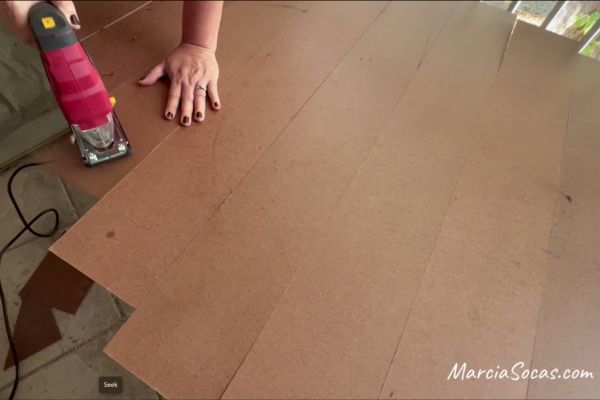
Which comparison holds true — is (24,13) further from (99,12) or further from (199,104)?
(99,12)

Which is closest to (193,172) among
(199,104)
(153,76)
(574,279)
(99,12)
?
(199,104)

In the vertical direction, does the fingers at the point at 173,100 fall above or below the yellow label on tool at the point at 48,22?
below

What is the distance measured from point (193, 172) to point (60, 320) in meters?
0.41

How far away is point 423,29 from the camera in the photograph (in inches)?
52.9

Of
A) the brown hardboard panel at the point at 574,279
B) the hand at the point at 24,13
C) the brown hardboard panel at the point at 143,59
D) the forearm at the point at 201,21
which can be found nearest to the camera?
the hand at the point at 24,13

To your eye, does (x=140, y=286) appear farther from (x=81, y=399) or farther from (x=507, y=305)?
(x=507, y=305)

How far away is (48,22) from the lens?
65cm

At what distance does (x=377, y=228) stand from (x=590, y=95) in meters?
0.87

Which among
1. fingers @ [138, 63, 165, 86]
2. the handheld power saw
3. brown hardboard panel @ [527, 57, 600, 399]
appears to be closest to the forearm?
fingers @ [138, 63, 165, 86]

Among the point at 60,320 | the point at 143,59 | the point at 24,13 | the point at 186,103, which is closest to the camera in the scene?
the point at 24,13

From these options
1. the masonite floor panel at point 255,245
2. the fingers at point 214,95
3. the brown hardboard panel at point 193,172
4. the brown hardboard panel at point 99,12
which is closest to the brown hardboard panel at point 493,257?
the masonite floor panel at point 255,245

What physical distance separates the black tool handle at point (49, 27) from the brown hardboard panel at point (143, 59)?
290mm

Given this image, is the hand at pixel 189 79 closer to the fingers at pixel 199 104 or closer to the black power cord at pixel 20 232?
the fingers at pixel 199 104

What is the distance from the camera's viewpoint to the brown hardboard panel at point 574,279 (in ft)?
2.50
